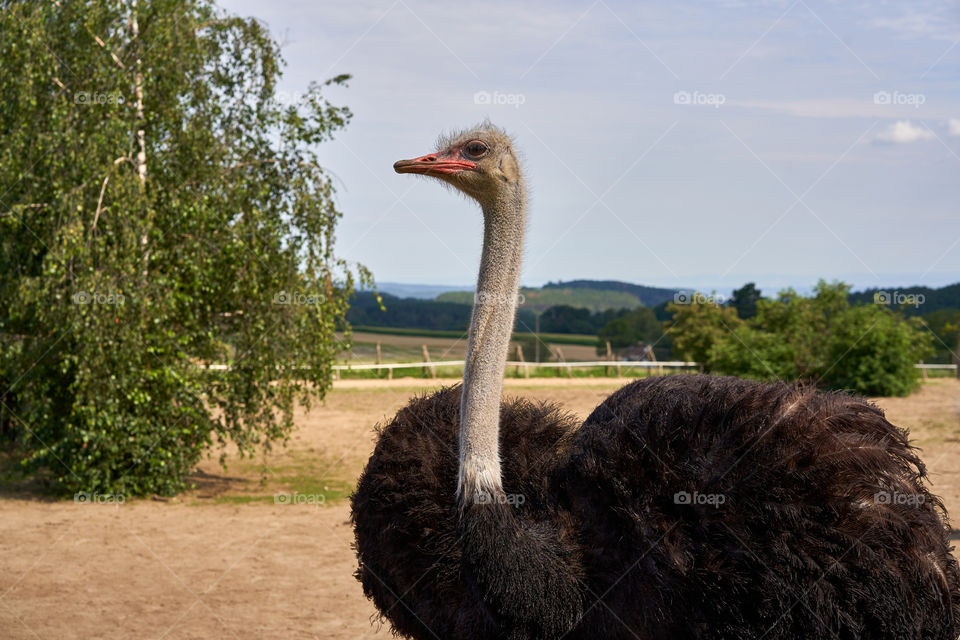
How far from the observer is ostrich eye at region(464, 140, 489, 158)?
399cm

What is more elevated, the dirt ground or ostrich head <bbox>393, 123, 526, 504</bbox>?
ostrich head <bbox>393, 123, 526, 504</bbox>

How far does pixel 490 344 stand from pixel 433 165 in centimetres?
77

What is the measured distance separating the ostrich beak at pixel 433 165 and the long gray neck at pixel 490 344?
0.63 ft

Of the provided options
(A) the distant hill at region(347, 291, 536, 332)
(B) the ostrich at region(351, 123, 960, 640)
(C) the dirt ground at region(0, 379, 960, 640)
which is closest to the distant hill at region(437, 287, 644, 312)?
(A) the distant hill at region(347, 291, 536, 332)

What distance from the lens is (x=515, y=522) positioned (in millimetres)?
3543

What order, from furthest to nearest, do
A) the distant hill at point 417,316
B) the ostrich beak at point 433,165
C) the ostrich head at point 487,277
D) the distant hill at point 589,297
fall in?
the distant hill at point 589,297, the distant hill at point 417,316, the ostrich beak at point 433,165, the ostrich head at point 487,277

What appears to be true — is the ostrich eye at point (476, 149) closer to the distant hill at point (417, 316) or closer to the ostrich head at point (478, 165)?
the ostrich head at point (478, 165)

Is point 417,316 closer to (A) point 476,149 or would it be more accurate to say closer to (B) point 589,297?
(B) point 589,297

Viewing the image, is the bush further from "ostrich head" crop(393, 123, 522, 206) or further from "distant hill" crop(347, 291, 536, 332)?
"distant hill" crop(347, 291, 536, 332)

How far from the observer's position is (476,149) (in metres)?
3.99

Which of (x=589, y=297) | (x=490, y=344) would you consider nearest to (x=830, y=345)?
(x=490, y=344)

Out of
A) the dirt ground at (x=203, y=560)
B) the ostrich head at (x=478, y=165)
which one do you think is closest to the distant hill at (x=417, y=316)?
the dirt ground at (x=203, y=560)

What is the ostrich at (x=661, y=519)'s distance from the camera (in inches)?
138

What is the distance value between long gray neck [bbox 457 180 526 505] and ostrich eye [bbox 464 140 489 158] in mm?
183
